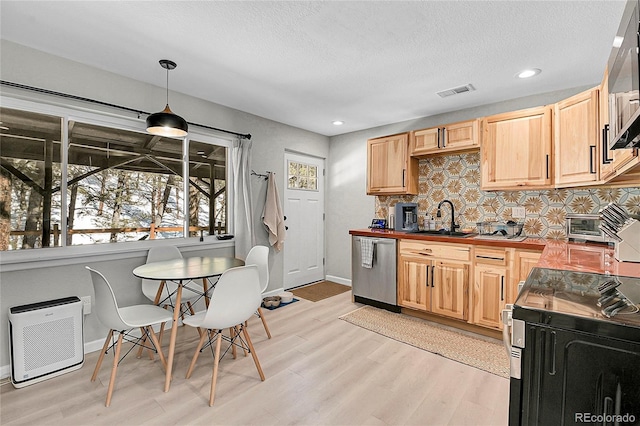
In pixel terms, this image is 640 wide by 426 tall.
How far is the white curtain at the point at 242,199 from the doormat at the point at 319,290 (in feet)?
3.86

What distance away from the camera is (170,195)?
331 centimetres

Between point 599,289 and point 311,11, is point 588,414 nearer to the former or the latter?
point 599,289

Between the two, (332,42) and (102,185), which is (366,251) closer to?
(332,42)

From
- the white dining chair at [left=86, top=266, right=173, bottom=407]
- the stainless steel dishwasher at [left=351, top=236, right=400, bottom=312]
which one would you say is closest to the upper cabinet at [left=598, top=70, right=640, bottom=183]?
the stainless steel dishwasher at [left=351, top=236, right=400, bottom=312]

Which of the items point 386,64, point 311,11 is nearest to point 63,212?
point 311,11

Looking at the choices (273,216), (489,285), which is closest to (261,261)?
(273,216)

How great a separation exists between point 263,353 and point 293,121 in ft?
10.1

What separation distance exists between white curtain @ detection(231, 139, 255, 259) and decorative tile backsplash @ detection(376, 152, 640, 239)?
1978 millimetres

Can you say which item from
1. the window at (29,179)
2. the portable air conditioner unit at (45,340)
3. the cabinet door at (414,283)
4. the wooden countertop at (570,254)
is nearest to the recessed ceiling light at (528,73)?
the wooden countertop at (570,254)

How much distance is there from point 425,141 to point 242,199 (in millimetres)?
2387

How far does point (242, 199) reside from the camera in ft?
12.1

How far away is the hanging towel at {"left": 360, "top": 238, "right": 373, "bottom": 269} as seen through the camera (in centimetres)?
377

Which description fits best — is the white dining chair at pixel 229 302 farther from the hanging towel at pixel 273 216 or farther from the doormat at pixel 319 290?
the doormat at pixel 319 290

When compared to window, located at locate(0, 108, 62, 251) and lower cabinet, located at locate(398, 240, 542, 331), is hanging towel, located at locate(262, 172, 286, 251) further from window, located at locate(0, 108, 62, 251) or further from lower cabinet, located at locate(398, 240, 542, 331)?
window, located at locate(0, 108, 62, 251)
